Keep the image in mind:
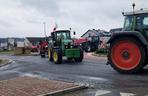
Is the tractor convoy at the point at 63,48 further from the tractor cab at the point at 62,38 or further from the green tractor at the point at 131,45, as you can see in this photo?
the green tractor at the point at 131,45

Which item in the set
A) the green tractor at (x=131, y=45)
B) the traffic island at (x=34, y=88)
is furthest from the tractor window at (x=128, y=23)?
the traffic island at (x=34, y=88)

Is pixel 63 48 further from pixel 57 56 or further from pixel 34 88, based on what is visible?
pixel 34 88

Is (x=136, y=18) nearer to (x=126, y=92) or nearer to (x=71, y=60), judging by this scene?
(x=126, y=92)

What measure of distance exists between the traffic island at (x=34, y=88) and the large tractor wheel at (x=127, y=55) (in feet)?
14.1

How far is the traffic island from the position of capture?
1145 centimetres

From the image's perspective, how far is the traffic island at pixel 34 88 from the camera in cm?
1145

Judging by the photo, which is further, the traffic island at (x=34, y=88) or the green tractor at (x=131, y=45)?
the green tractor at (x=131, y=45)

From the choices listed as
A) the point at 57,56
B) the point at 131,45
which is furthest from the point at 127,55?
the point at 57,56

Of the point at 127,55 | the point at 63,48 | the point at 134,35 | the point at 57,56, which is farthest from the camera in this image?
the point at 63,48

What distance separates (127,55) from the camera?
655 inches

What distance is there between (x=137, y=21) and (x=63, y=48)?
10.8 meters

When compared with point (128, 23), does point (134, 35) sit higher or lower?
lower

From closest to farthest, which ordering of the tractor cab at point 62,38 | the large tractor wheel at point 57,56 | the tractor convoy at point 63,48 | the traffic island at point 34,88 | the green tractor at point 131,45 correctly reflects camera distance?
the traffic island at point 34,88 < the green tractor at point 131,45 < the large tractor wheel at point 57,56 < the tractor convoy at point 63,48 < the tractor cab at point 62,38

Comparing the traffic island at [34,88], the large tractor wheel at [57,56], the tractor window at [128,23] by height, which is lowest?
the traffic island at [34,88]
